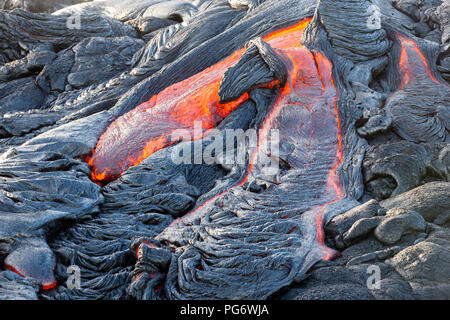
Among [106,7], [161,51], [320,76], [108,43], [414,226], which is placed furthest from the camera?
[106,7]

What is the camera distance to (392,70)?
19.6ft

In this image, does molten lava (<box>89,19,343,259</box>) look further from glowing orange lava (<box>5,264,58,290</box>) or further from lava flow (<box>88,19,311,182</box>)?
glowing orange lava (<box>5,264,58,290</box>)

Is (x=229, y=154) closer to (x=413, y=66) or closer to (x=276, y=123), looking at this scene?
(x=276, y=123)

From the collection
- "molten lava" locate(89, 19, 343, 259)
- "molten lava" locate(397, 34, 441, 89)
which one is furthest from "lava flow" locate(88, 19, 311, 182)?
"molten lava" locate(397, 34, 441, 89)

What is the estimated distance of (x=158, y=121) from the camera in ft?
18.2

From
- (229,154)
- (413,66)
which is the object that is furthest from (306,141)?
(413,66)

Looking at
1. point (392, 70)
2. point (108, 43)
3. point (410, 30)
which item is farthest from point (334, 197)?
point (108, 43)

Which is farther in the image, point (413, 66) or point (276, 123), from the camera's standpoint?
point (413, 66)

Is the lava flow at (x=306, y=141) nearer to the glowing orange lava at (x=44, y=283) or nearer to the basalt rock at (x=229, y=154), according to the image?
the basalt rock at (x=229, y=154)

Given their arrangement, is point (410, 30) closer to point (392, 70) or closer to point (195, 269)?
point (392, 70)

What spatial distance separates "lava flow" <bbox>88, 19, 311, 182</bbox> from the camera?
5.30m

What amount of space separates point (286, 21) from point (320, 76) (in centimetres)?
147

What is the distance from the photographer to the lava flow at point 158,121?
530 cm

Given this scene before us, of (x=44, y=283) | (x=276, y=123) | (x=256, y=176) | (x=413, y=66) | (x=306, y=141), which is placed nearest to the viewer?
(x=44, y=283)
